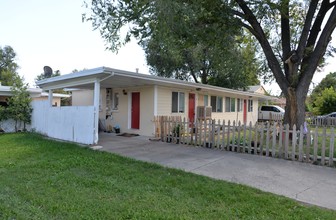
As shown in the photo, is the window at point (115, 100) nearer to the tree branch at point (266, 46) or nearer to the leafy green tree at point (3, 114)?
the leafy green tree at point (3, 114)

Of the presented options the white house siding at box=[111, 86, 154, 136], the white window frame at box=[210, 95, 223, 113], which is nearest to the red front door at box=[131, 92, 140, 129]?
the white house siding at box=[111, 86, 154, 136]

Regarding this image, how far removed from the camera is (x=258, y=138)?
8.80 metres

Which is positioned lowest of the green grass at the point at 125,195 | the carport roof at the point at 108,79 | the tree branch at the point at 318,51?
the green grass at the point at 125,195

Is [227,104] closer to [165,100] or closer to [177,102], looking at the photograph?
[177,102]

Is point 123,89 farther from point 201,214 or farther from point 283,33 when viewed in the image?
point 201,214

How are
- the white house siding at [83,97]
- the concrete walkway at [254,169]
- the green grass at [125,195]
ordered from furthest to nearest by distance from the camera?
the white house siding at [83,97] → the concrete walkway at [254,169] → the green grass at [125,195]

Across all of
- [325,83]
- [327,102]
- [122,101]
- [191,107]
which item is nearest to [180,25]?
[122,101]

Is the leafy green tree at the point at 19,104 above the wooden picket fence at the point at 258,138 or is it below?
above

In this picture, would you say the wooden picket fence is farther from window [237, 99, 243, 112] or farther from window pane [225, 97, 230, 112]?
window [237, 99, 243, 112]

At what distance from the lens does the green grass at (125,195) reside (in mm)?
3627

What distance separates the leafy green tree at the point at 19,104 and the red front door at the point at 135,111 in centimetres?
562

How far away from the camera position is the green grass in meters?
3.63

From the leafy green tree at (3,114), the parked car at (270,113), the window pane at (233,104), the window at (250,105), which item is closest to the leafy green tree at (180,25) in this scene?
the window pane at (233,104)

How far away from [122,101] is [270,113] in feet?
53.8
